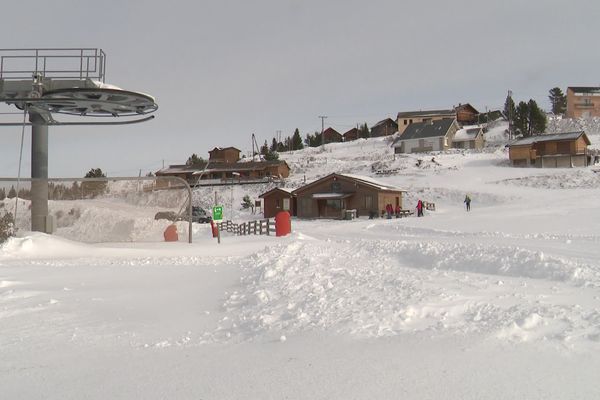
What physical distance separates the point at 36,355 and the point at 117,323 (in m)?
1.53

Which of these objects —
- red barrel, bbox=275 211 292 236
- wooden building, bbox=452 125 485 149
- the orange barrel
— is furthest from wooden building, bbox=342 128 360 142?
the orange barrel

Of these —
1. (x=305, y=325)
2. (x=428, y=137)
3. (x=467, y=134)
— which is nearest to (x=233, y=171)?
(x=428, y=137)

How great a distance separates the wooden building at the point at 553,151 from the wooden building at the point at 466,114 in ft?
176

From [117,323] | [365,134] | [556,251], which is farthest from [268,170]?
[117,323]

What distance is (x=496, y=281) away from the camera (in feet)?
30.5

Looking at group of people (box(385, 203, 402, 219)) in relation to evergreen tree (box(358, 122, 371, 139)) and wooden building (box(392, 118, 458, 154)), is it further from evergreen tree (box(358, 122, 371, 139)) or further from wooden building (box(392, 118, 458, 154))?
evergreen tree (box(358, 122, 371, 139))

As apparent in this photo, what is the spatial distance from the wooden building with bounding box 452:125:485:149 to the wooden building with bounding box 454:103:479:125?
25034 mm

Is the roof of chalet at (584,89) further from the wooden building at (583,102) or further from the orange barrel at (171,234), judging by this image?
the orange barrel at (171,234)

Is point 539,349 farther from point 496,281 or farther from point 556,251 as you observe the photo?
point 556,251

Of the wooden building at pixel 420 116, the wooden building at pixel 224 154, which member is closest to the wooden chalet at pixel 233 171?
the wooden building at pixel 224 154

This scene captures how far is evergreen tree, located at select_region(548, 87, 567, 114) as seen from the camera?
12612 centimetres

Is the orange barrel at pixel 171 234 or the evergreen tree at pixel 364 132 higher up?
the evergreen tree at pixel 364 132

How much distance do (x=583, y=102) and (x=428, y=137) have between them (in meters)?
53.0

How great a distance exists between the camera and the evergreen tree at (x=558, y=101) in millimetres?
126125
